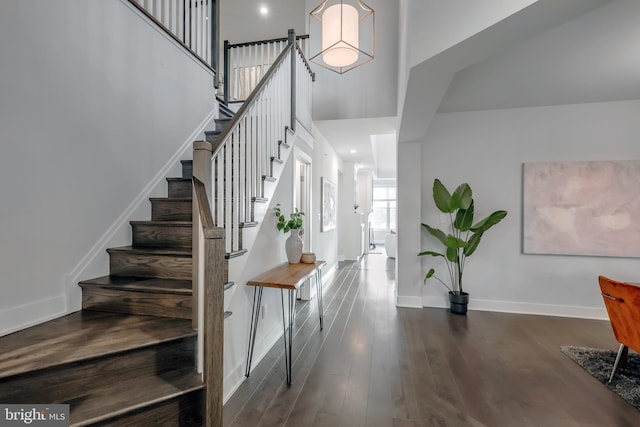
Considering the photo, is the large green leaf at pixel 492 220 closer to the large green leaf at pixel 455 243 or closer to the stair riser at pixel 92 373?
the large green leaf at pixel 455 243

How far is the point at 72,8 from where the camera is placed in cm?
193

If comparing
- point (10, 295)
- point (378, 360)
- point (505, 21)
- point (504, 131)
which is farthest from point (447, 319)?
point (10, 295)

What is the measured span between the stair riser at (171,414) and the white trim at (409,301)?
3.09m

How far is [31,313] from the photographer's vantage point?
1643mm

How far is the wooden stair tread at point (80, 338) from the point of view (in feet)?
4.15

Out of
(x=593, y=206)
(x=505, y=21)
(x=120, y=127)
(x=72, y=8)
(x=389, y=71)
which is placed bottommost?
(x=593, y=206)

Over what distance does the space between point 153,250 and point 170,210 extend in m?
0.51

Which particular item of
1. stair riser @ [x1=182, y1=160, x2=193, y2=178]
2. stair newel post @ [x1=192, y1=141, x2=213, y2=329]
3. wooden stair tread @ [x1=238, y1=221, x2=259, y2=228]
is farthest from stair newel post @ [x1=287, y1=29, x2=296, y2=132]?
stair newel post @ [x1=192, y1=141, x2=213, y2=329]

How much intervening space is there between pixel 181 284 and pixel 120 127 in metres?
1.43

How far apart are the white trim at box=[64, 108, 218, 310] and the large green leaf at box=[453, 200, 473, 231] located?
3364mm

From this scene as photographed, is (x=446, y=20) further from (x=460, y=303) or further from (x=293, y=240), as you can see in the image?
(x=460, y=303)

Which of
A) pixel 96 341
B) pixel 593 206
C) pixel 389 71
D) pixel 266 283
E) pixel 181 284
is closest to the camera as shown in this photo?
pixel 96 341

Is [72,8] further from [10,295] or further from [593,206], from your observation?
[593,206]

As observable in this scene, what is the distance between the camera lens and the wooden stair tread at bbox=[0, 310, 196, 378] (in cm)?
126
